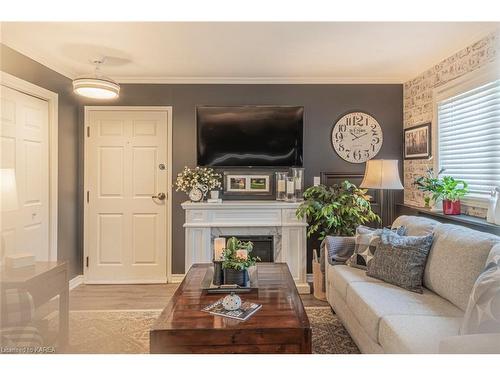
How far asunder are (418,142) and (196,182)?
8.42ft

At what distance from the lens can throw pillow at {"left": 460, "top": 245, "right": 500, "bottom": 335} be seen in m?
1.44

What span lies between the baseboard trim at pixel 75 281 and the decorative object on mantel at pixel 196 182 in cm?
162

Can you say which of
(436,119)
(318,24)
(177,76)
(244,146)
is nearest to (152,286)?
(244,146)

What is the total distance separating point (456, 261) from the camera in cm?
202

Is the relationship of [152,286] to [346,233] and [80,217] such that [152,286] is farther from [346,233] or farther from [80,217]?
[346,233]

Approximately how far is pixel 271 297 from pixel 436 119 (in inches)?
103

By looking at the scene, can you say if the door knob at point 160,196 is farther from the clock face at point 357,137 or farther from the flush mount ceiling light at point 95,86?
the clock face at point 357,137

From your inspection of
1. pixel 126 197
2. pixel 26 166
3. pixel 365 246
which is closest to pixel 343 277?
pixel 365 246

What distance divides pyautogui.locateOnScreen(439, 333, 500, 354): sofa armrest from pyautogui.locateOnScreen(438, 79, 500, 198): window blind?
66.8 inches

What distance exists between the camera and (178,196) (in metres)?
3.95

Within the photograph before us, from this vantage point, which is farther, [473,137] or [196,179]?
[196,179]

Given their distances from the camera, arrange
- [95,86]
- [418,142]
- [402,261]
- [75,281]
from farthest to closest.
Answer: [75,281], [418,142], [95,86], [402,261]

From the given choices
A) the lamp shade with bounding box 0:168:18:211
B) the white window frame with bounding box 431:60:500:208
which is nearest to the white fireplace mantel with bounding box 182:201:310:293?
the white window frame with bounding box 431:60:500:208

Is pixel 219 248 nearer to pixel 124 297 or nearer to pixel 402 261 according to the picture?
pixel 402 261
